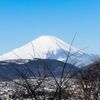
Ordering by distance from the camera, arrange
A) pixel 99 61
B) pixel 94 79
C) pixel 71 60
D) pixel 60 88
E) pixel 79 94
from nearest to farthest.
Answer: pixel 60 88 < pixel 71 60 < pixel 79 94 < pixel 94 79 < pixel 99 61

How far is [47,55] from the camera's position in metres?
12.9

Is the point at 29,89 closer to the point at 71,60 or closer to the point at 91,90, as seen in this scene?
the point at 71,60

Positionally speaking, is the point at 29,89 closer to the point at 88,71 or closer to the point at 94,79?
the point at 94,79

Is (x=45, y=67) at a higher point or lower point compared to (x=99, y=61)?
lower

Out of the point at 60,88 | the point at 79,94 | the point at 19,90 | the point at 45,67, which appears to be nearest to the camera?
the point at 60,88

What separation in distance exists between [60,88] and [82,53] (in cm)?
199

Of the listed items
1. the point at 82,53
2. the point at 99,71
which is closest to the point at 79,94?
the point at 99,71

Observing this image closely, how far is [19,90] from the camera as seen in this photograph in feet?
49.7

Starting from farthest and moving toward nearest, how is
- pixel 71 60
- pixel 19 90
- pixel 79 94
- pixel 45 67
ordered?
pixel 79 94, pixel 19 90, pixel 71 60, pixel 45 67

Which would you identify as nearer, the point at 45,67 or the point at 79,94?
the point at 45,67

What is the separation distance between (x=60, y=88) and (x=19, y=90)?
398cm

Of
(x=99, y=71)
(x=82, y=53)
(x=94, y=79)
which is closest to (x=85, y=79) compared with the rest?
(x=94, y=79)

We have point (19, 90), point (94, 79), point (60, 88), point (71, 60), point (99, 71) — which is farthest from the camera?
point (99, 71)

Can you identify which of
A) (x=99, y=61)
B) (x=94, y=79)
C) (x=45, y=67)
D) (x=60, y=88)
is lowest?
(x=60, y=88)
